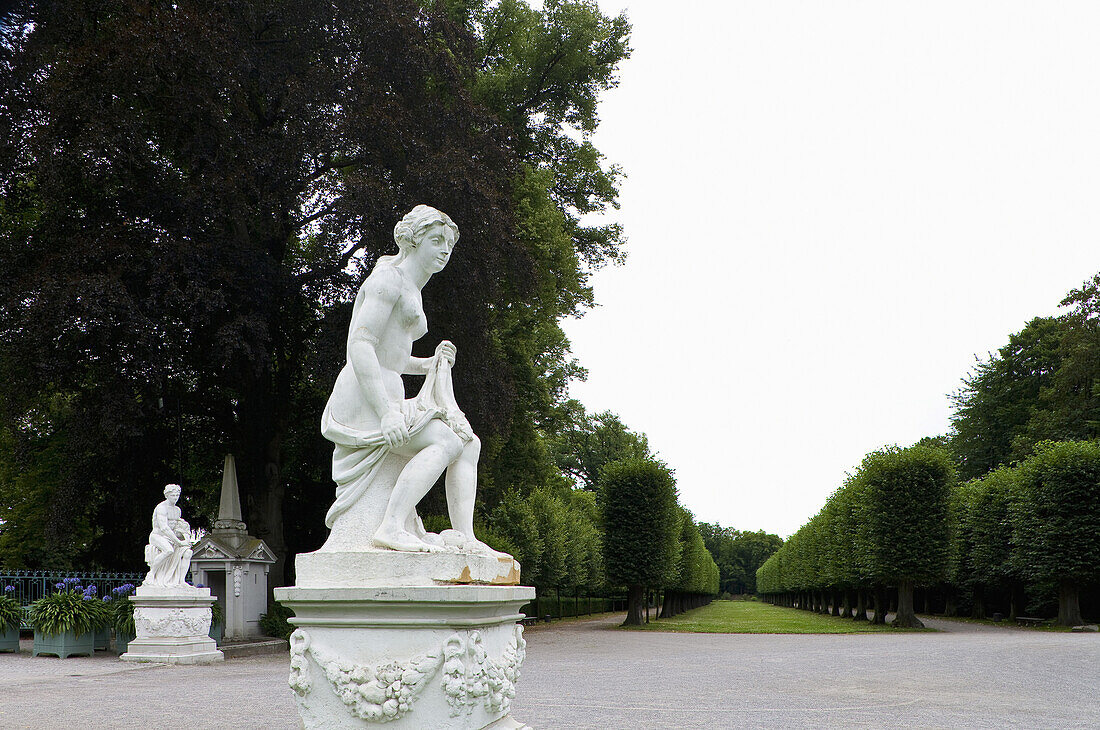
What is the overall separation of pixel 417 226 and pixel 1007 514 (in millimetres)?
31496

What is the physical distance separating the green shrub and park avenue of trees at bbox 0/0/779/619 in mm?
1026

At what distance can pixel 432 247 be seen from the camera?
5613mm

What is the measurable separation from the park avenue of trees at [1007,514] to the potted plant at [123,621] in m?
22.3

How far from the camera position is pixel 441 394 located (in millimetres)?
5594

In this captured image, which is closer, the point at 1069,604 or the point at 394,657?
the point at 394,657

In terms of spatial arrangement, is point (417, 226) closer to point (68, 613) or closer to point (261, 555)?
point (68, 613)

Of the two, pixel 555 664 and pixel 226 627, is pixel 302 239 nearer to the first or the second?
pixel 226 627

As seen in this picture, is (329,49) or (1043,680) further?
(329,49)

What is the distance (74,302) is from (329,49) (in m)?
8.00

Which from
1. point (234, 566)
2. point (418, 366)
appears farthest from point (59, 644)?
point (418, 366)

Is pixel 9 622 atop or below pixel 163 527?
below

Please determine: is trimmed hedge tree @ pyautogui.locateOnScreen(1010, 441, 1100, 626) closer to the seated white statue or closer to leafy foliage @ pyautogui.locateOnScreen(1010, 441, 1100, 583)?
leafy foliage @ pyautogui.locateOnScreen(1010, 441, 1100, 583)

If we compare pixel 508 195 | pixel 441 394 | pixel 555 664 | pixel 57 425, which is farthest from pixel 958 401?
pixel 441 394

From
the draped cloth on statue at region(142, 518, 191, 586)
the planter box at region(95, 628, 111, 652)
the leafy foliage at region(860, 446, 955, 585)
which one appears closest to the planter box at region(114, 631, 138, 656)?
the planter box at region(95, 628, 111, 652)
